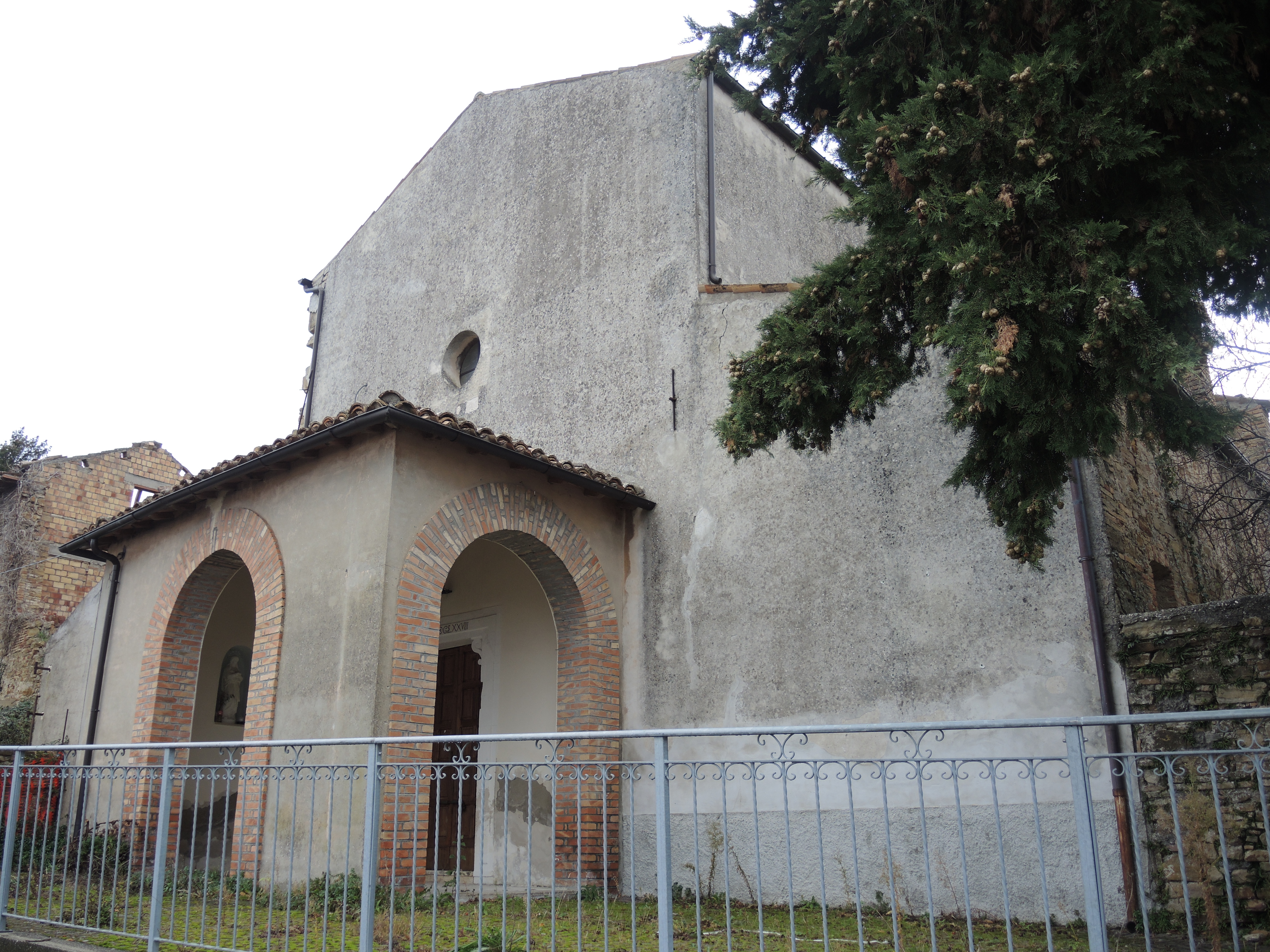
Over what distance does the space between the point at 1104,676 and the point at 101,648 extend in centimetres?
988

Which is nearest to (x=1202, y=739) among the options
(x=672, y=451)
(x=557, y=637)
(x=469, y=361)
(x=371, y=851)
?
(x=672, y=451)

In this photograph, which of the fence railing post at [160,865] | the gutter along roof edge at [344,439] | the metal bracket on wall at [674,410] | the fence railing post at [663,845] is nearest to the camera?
the fence railing post at [663,845]

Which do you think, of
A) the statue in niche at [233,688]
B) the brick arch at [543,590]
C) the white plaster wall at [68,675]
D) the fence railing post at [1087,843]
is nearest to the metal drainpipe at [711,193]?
the brick arch at [543,590]

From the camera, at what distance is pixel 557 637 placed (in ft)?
30.6

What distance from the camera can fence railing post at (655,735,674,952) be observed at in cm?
425

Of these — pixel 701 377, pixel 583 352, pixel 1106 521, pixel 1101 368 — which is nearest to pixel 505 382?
pixel 583 352

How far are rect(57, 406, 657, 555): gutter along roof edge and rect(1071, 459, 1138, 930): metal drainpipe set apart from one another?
3878mm

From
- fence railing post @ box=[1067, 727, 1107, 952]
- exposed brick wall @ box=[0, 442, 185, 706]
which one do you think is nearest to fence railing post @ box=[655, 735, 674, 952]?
fence railing post @ box=[1067, 727, 1107, 952]

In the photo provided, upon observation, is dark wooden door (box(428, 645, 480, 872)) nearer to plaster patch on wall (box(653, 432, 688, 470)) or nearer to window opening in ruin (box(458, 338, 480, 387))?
plaster patch on wall (box(653, 432, 688, 470))

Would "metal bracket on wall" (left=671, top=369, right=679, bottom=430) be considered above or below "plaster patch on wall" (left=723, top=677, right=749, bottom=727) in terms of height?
above

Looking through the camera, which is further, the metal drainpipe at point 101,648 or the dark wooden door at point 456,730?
the metal drainpipe at point 101,648

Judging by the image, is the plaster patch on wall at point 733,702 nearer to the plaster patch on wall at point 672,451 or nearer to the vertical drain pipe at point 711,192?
the plaster patch on wall at point 672,451

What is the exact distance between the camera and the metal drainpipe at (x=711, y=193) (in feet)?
32.8

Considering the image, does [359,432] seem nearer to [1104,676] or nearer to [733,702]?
[733,702]
